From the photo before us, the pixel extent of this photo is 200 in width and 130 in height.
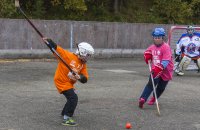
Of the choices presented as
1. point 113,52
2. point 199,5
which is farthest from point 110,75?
point 199,5

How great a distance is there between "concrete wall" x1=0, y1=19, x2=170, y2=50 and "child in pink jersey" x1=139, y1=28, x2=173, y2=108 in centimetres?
1041

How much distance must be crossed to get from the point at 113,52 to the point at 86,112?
12905 mm

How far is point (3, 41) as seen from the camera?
1923 centimetres

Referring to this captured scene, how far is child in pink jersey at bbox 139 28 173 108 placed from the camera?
9.80 metres

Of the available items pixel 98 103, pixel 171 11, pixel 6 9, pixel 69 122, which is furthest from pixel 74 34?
pixel 69 122

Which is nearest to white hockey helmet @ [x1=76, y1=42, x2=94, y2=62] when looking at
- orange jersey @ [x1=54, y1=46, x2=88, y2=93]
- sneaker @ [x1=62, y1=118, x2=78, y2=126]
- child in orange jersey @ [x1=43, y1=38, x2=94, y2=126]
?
child in orange jersey @ [x1=43, y1=38, x2=94, y2=126]

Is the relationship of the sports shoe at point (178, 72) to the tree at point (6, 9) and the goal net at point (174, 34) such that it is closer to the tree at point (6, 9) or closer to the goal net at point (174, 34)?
the goal net at point (174, 34)

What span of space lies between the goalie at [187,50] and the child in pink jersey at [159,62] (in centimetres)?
579

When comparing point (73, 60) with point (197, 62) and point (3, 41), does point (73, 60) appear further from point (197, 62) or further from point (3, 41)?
point (3, 41)

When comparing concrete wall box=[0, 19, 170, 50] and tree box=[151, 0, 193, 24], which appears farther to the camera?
tree box=[151, 0, 193, 24]

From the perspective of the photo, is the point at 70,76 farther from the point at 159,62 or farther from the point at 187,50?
the point at 187,50

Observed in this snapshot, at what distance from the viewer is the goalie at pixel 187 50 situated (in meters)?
15.6

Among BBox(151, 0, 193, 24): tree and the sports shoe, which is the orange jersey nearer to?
the sports shoe

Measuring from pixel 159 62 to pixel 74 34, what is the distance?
11.5 m
